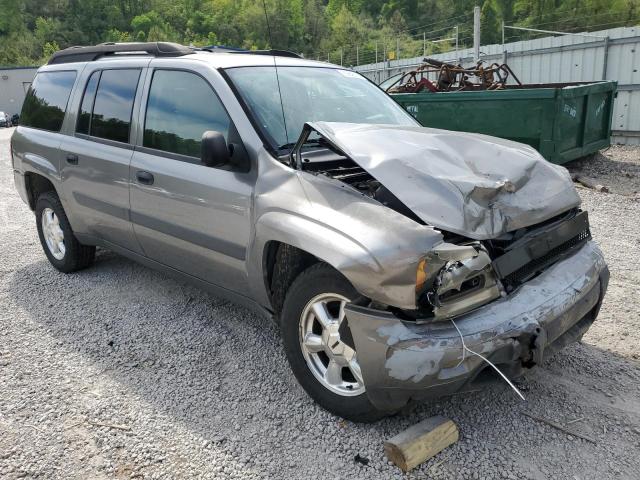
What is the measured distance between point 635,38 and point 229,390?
1329cm

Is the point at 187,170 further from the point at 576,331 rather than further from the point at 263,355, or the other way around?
the point at 576,331

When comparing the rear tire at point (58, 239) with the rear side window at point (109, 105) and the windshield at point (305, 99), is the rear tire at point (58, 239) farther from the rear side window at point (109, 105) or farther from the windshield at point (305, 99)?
the windshield at point (305, 99)

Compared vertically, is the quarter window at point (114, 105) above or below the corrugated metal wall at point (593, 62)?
above

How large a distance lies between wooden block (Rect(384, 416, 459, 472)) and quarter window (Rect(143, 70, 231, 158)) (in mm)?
1996

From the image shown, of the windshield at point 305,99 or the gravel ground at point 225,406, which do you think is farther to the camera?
the windshield at point 305,99

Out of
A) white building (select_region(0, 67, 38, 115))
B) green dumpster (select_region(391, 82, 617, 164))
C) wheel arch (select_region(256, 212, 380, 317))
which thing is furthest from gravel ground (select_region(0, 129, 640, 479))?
white building (select_region(0, 67, 38, 115))

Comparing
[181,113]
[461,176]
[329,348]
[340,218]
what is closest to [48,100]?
[181,113]

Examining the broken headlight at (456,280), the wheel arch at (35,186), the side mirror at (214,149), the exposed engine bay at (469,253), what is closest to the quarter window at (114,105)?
the wheel arch at (35,186)

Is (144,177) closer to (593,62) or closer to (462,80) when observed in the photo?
(462,80)

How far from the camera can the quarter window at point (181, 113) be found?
3461 mm

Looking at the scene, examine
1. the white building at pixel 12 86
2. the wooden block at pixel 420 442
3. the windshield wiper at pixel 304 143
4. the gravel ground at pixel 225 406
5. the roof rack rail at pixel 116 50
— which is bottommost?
the white building at pixel 12 86

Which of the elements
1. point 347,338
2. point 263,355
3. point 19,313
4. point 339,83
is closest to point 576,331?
point 347,338

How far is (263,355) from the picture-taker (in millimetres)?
3639

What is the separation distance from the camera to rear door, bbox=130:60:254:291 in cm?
330
